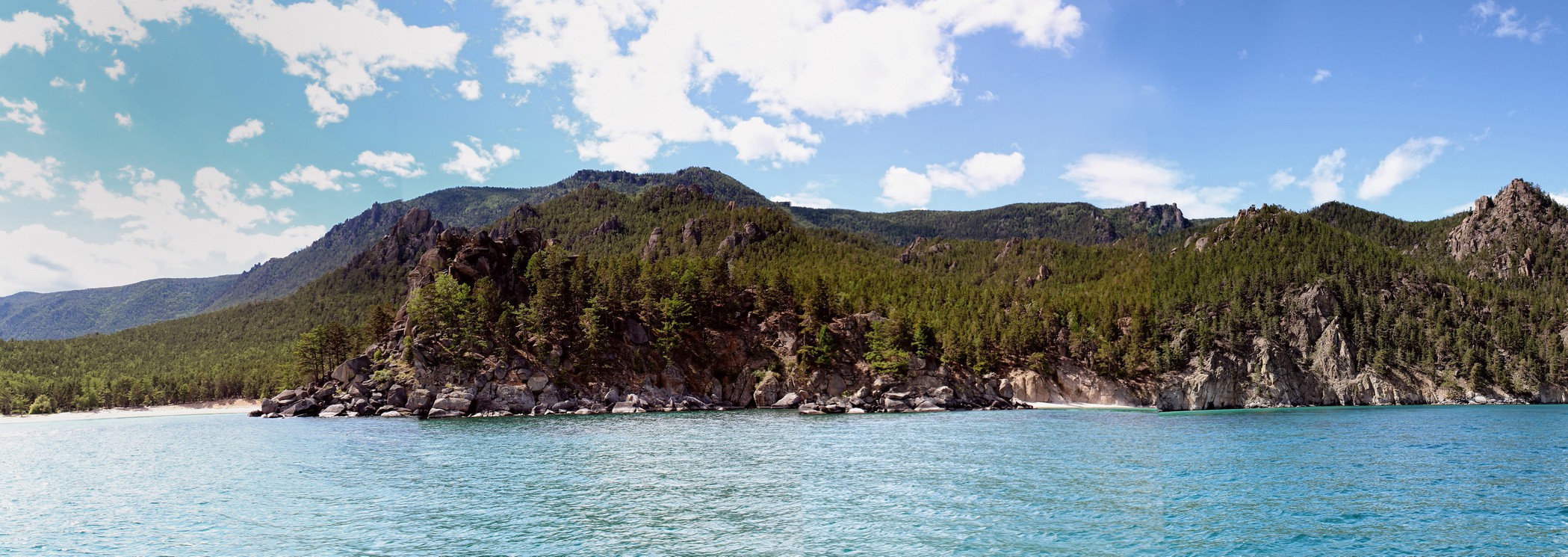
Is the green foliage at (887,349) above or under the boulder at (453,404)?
above

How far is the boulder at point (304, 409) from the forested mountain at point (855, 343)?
334 millimetres

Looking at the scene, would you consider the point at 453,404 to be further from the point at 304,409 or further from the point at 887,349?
the point at 887,349

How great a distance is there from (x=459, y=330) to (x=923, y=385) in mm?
72090

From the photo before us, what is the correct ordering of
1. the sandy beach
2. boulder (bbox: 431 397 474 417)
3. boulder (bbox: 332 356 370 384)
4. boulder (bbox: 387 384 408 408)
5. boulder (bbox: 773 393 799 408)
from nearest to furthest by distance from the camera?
1. boulder (bbox: 431 397 474 417)
2. boulder (bbox: 387 384 408 408)
3. boulder (bbox: 332 356 370 384)
4. boulder (bbox: 773 393 799 408)
5. the sandy beach

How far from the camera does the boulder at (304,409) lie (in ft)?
359

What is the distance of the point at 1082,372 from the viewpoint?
135000 millimetres

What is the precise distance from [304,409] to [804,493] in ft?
328

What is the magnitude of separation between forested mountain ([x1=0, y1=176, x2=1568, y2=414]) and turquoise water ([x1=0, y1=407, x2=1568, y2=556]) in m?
42.1

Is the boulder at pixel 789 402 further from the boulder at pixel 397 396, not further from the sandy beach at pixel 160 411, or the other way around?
the sandy beach at pixel 160 411

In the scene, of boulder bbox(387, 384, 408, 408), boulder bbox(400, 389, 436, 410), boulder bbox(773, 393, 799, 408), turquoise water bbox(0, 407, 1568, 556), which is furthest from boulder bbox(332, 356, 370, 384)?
boulder bbox(773, 393, 799, 408)

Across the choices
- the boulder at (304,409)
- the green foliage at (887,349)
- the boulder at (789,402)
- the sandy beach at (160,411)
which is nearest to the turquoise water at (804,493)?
the boulder at (304,409)

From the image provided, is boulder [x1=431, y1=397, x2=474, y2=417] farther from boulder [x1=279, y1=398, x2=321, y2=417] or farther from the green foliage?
the green foliage

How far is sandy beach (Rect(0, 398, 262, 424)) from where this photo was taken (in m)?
130

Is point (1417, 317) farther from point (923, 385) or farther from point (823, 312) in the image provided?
point (823, 312)
